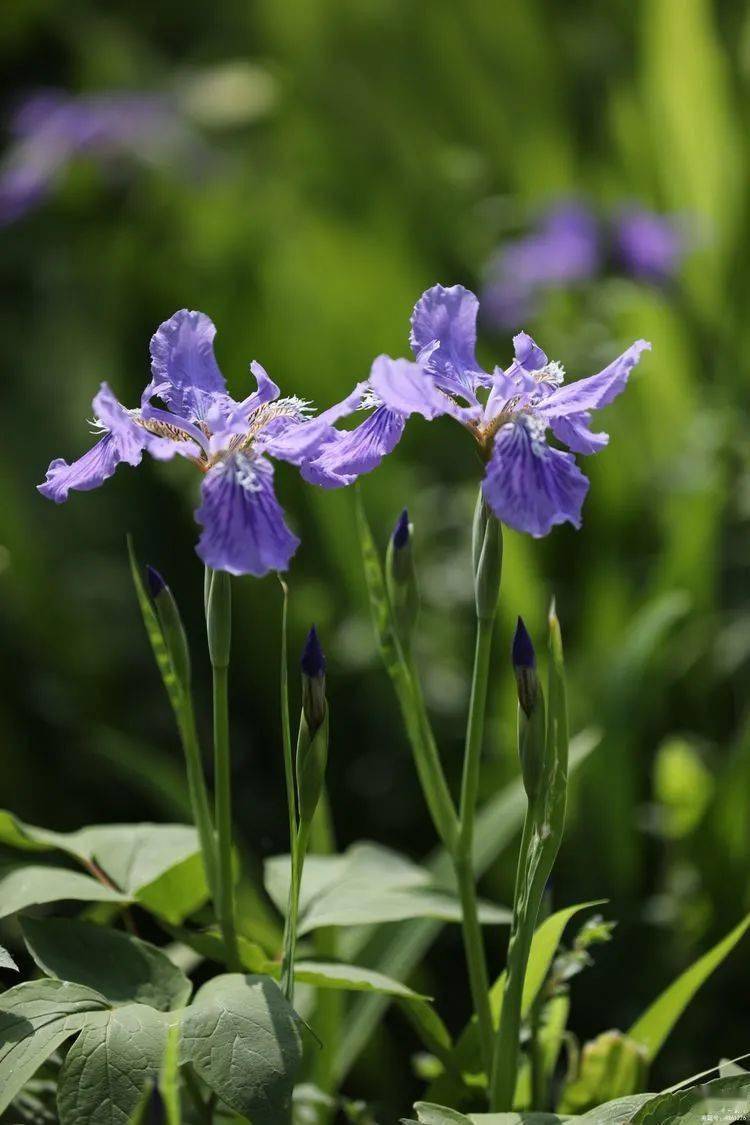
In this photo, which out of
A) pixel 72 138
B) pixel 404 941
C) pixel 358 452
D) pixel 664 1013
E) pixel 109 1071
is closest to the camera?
pixel 109 1071

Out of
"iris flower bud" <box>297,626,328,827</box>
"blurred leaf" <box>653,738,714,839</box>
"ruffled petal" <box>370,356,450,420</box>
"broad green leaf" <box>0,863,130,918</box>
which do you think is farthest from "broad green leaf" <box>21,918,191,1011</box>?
"blurred leaf" <box>653,738,714,839</box>

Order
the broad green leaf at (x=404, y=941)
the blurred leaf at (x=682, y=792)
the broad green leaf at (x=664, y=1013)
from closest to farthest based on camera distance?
the broad green leaf at (x=664, y=1013), the broad green leaf at (x=404, y=941), the blurred leaf at (x=682, y=792)

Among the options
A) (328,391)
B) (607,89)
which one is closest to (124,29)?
(607,89)

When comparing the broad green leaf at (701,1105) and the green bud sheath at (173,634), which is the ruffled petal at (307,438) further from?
the broad green leaf at (701,1105)

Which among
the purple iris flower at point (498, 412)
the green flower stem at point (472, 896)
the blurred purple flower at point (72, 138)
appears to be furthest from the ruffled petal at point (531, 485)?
the blurred purple flower at point (72, 138)

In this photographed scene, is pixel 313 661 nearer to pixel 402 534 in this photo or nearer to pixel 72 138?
pixel 402 534

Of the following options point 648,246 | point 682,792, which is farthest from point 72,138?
point 682,792

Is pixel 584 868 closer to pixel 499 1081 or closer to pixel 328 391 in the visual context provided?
pixel 499 1081
